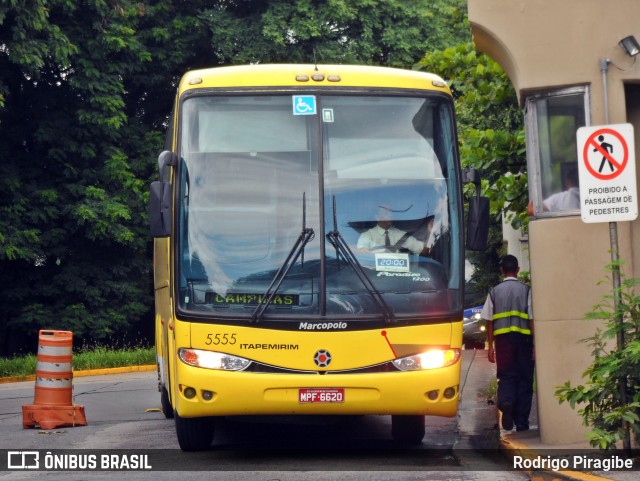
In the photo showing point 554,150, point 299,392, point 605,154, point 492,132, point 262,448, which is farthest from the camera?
point 492,132

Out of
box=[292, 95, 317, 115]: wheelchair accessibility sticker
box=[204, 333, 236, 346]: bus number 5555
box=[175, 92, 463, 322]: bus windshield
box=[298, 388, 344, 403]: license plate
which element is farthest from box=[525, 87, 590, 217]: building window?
box=[204, 333, 236, 346]: bus number 5555

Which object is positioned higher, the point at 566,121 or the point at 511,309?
the point at 566,121

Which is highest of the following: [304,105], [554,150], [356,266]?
[304,105]

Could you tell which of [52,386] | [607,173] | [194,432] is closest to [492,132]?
[607,173]

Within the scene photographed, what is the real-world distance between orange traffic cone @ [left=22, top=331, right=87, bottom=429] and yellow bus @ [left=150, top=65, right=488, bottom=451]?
3531 mm

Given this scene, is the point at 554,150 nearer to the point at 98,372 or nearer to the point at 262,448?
the point at 262,448

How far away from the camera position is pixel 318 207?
11016 mm

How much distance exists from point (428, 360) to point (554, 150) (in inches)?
92.5

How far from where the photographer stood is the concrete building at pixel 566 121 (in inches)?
439

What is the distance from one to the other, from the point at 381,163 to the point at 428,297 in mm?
1266

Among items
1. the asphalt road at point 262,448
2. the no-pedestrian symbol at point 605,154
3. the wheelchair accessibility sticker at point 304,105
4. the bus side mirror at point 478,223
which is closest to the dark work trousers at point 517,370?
the asphalt road at point 262,448

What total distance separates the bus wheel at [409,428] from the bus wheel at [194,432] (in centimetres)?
181

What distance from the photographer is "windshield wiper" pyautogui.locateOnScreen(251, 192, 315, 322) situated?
10.7 m

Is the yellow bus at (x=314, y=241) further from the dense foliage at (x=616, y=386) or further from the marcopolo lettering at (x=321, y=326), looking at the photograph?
the dense foliage at (x=616, y=386)
